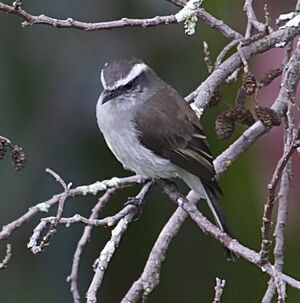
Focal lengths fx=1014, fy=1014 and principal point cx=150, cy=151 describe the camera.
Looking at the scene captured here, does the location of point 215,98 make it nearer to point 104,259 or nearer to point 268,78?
point 268,78

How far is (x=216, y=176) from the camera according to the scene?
3.07 meters

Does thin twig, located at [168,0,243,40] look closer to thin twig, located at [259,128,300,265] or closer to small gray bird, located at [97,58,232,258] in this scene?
small gray bird, located at [97,58,232,258]

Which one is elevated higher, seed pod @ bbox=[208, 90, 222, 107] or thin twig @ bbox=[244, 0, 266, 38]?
thin twig @ bbox=[244, 0, 266, 38]

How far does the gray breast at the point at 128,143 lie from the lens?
3152 millimetres

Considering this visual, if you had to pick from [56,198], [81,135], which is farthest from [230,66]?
[81,135]

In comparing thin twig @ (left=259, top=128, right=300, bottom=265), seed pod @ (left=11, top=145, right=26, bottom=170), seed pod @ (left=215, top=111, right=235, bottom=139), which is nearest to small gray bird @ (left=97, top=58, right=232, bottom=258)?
seed pod @ (left=215, top=111, right=235, bottom=139)

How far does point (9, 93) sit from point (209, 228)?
168cm

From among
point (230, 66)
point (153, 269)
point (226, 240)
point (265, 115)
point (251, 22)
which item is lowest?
point (153, 269)

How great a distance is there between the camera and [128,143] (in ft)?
10.5

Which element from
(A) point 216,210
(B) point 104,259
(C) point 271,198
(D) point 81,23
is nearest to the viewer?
(C) point 271,198

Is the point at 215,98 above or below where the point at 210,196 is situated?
above

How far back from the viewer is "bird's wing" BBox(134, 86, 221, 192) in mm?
3104

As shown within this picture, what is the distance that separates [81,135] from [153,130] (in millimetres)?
879

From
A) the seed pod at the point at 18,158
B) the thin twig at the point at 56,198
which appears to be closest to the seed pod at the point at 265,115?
the thin twig at the point at 56,198
